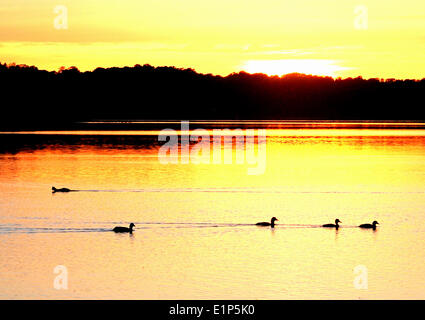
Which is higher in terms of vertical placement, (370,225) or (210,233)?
(370,225)

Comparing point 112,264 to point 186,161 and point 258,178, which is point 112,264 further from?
point 186,161

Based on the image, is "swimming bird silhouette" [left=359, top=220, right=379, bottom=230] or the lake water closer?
the lake water

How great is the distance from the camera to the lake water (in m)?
23.3

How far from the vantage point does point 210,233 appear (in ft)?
107

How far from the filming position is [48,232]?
32438 mm

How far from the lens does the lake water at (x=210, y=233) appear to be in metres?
23.3

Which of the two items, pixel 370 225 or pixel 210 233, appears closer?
pixel 210 233

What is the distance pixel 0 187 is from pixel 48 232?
1858 cm

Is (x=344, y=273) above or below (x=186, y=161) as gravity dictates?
below

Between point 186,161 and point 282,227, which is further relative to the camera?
point 186,161

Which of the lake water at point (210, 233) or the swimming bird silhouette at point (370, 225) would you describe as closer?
the lake water at point (210, 233)

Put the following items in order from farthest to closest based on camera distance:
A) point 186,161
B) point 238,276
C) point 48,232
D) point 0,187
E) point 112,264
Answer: point 186,161 → point 0,187 → point 48,232 → point 112,264 → point 238,276
